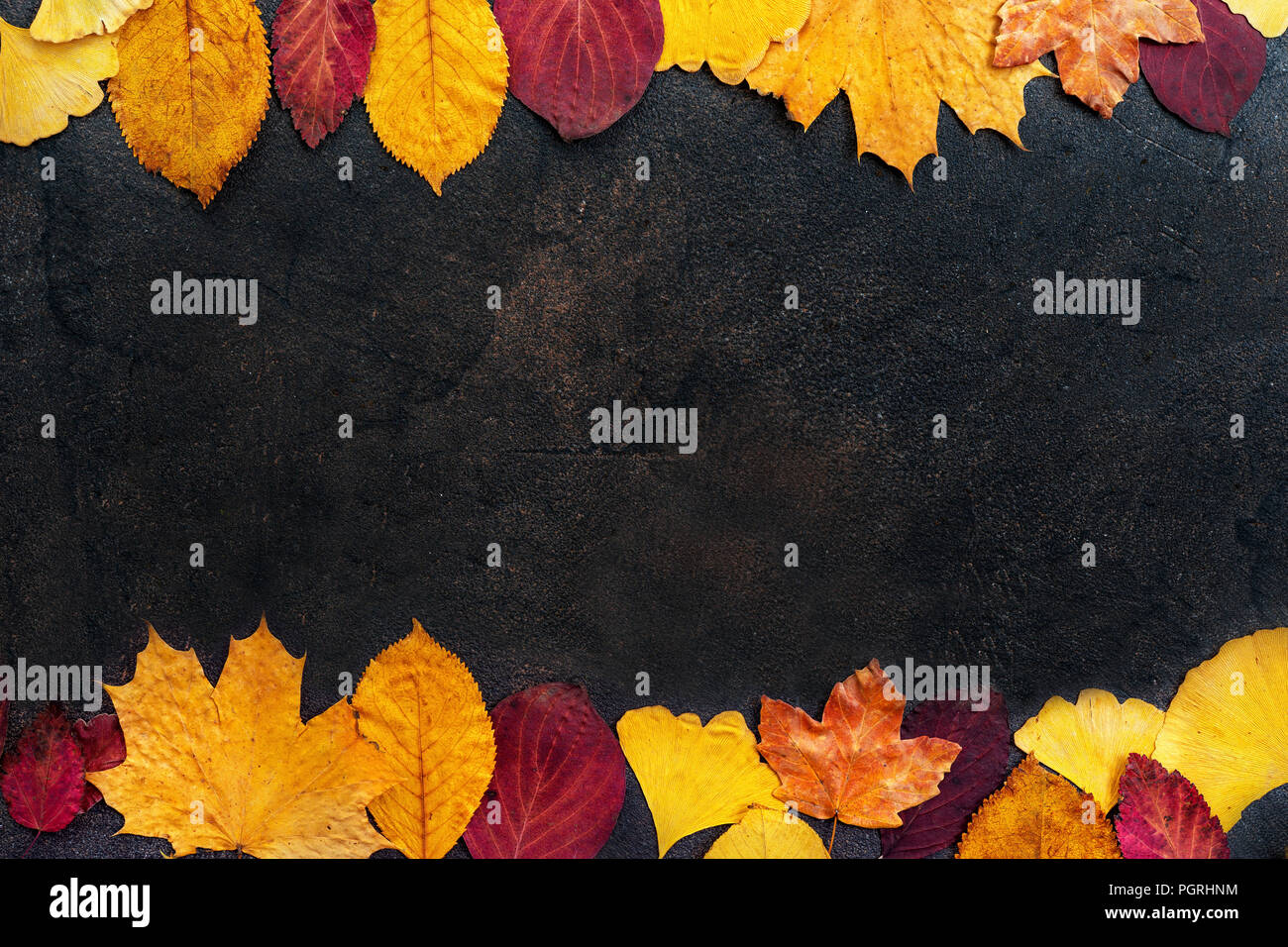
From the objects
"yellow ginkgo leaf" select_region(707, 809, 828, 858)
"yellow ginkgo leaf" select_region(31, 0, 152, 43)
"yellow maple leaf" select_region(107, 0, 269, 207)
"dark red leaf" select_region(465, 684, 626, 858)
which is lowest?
"yellow ginkgo leaf" select_region(707, 809, 828, 858)

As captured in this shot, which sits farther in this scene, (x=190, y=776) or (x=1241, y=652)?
(x=1241, y=652)

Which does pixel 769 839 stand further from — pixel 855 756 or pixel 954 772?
pixel 954 772

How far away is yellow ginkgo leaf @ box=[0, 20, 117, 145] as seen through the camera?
1734 mm

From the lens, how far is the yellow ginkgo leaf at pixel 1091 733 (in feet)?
5.87

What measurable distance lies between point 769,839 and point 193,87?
89.8 inches

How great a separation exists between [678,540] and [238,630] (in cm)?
110

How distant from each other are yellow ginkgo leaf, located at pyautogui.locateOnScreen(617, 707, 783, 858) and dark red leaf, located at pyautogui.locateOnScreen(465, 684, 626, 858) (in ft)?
0.22

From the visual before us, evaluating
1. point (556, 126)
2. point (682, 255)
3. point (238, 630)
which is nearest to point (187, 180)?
point (556, 126)

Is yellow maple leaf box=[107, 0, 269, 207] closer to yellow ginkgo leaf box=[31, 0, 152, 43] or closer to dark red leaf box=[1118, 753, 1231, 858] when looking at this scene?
yellow ginkgo leaf box=[31, 0, 152, 43]

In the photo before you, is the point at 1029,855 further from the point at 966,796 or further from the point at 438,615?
the point at 438,615

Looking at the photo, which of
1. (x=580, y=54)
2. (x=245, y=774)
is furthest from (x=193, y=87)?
(x=245, y=774)

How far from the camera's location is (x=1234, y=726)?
179cm

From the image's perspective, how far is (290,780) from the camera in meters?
1.71

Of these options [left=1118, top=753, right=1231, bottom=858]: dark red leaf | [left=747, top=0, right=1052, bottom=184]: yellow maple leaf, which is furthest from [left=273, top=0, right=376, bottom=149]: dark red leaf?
[left=1118, top=753, right=1231, bottom=858]: dark red leaf
